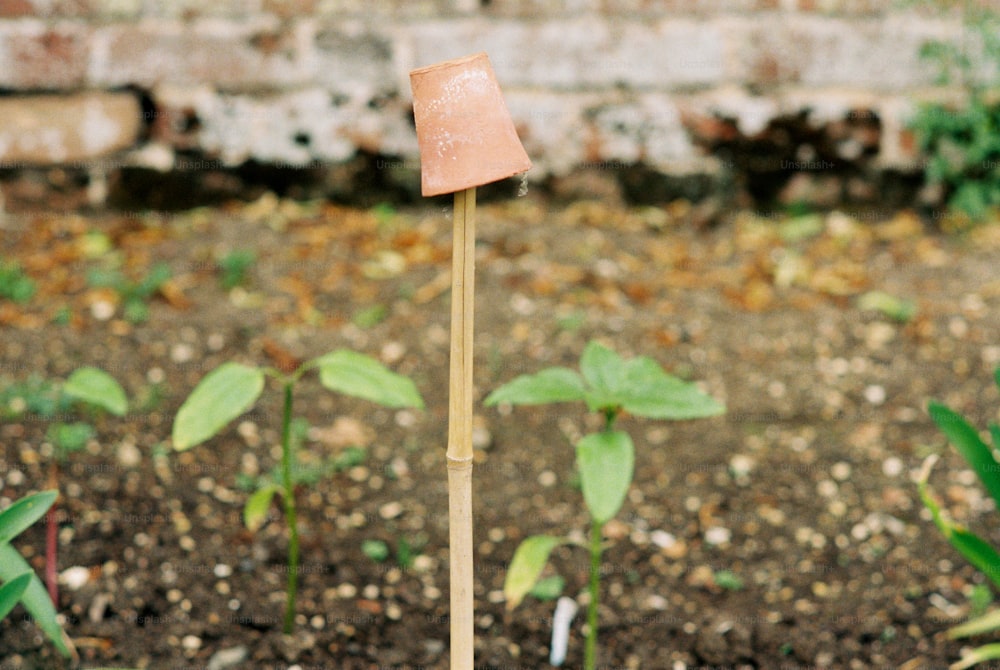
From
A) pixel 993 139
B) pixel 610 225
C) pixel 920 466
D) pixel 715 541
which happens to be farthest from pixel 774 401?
pixel 993 139

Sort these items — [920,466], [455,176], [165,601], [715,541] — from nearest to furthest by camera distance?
[455,176], [165,601], [715,541], [920,466]

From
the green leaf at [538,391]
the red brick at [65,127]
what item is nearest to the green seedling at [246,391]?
the green leaf at [538,391]

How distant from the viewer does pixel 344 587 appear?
1.71 meters

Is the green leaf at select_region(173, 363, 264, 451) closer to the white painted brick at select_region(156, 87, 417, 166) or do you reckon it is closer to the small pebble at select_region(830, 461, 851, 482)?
the small pebble at select_region(830, 461, 851, 482)

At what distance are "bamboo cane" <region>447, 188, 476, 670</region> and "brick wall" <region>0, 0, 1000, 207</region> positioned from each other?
2167mm

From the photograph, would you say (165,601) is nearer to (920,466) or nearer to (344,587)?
(344,587)

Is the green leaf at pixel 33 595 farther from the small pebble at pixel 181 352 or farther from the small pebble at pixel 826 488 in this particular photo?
the small pebble at pixel 826 488

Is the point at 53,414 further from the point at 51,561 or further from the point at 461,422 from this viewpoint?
the point at 461,422

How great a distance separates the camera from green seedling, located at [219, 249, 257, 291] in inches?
105

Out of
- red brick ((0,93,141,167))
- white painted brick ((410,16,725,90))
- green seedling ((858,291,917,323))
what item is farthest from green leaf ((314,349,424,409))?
red brick ((0,93,141,167))

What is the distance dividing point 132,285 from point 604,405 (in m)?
1.78

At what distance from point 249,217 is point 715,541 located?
1.85 metres

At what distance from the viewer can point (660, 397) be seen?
1.29m

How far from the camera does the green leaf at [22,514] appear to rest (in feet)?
3.89
